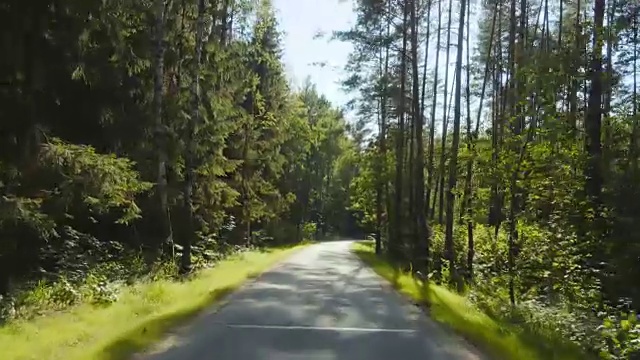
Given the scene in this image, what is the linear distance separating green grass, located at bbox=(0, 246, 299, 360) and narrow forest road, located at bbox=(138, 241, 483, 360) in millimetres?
402

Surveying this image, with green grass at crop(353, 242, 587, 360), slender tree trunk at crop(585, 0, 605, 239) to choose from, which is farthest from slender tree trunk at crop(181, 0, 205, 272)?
slender tree trunk at crop(585, 0, 605, 239)

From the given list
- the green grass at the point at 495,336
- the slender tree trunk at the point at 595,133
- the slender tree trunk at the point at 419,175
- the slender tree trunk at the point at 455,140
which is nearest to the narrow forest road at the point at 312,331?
the green grass at the point at 495,336

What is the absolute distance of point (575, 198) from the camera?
47.1 ft

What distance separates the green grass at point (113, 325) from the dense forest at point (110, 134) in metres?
0.90

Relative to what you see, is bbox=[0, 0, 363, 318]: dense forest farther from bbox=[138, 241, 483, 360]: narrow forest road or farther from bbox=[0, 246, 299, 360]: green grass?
bbox=[138, 241, 483, 360]: narrow forest road

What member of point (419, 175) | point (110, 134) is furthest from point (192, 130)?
point (419, 175)

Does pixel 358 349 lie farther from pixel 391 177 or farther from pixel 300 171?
pixel 300 171

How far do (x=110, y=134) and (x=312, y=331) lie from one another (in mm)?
7943

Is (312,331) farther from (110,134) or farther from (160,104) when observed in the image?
(160,104)

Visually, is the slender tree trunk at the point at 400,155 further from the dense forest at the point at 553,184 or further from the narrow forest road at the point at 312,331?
the narrow forest road at the point at 312,331

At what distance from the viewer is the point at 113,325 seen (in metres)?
10.0

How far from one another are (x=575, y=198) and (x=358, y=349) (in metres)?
7.42

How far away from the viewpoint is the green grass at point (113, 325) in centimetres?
801

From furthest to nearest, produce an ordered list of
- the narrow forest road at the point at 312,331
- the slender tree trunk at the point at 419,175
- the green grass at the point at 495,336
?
the slender tree trunk at the point at 419,175
the green grass at the point at 495,336
the narrow forest road at the point at 312,331
